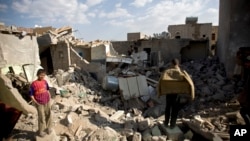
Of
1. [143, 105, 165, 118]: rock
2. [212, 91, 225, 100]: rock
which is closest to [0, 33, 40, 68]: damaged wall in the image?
[143, 105, 165, 118]: rock

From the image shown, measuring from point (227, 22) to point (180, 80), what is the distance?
7955 mm

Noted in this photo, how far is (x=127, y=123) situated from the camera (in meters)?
5.63

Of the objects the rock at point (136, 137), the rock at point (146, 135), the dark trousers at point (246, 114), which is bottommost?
the rock at point (146, 135)

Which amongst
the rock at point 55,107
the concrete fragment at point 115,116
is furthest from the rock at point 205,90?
the rock at point 55,107

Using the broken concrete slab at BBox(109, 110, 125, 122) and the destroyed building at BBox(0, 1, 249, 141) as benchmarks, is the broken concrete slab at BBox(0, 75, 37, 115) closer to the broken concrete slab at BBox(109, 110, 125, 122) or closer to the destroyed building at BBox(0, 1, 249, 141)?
the destroyed building at BBox(0, 1, 249, 141)

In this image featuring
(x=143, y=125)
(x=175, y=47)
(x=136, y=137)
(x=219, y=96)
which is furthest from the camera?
(x=175, y=47)

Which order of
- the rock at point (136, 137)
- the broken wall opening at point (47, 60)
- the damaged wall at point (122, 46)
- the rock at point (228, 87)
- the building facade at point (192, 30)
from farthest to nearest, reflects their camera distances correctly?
1. the building facade at point (192, 30)
2. the damaged wall at point (122, 46)
3. the broken wall opening at point (47, 60)
4. the rock at point (228, 87)
5. the rock at point (136, 137)

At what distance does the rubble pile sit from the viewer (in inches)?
200

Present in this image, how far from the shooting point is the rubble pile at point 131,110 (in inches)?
200

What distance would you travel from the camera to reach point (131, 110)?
916 centimetres

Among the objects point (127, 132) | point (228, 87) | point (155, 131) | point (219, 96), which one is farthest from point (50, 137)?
point (228, 87)

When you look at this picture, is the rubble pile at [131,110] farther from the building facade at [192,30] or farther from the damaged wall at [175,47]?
the building facade at [192,30]

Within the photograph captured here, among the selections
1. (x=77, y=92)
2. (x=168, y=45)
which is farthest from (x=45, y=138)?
(x=168, y=45)

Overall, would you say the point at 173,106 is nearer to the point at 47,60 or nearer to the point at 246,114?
the point at 246,114
